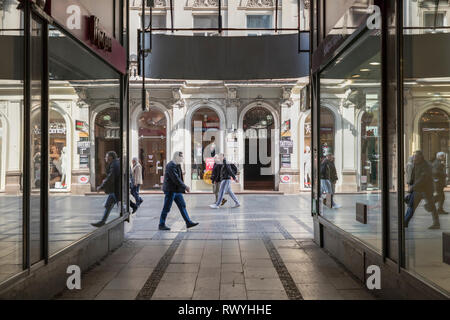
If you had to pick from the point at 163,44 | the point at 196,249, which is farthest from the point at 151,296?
the point at 163,44

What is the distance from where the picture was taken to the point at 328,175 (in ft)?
25.4

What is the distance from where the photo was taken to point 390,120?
453 cm

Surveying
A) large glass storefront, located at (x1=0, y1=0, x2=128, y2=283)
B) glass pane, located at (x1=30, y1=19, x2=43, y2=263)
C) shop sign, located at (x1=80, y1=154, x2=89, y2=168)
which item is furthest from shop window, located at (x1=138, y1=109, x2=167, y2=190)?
glass pane, located at (x1=30, y1=19, x2=43, y2=263)

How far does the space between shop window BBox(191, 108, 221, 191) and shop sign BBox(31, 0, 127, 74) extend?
42.8ft

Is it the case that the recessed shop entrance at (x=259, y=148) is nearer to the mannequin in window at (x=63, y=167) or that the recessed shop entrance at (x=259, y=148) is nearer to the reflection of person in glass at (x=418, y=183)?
the mannequin in window at (x=63, y=167)

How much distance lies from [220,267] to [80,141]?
10.6 feet

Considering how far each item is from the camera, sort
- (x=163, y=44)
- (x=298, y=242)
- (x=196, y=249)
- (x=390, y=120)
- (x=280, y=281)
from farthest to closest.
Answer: (x=163, y=44) → (x=298, y=242) → (x=196, y=249) → (x=280, y=281) → (x=390, y=120)

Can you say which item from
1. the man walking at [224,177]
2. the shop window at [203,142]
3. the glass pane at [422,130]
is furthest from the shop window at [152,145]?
the glass pane at [422,130]

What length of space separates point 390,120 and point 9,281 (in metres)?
4.16

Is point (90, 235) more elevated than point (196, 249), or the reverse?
point (90, 235)

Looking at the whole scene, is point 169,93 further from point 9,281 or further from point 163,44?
point 9,281

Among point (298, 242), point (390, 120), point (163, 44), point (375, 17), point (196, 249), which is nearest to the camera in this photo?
point (390, 120)

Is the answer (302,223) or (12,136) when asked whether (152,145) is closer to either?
(302,223)

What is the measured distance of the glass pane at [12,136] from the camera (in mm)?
4051
